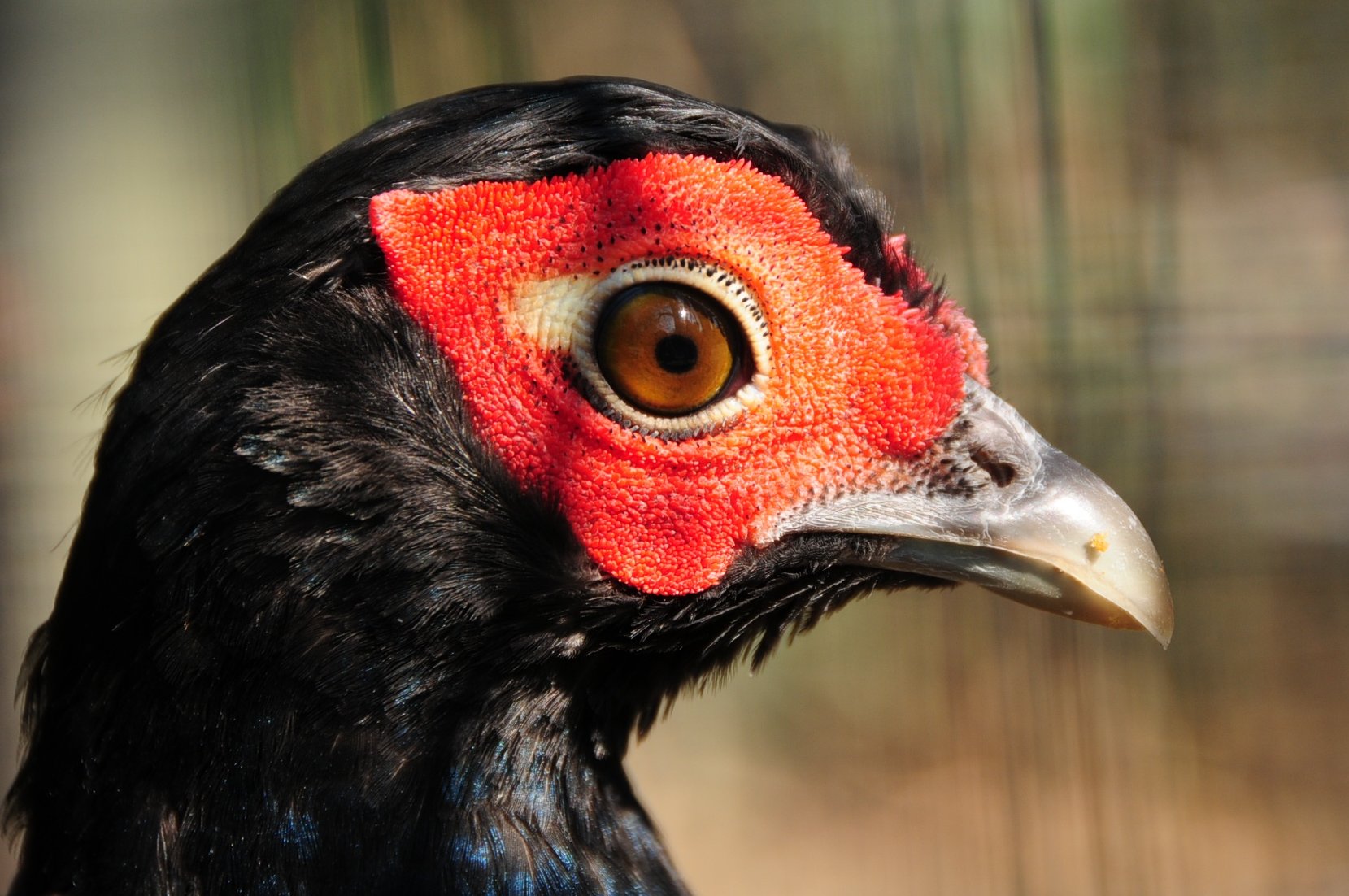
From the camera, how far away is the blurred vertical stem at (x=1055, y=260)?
3873 millimetres

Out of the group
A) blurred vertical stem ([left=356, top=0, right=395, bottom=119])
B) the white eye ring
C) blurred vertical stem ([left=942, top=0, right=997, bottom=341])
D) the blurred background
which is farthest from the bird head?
blurred vertical stem ([left=942, top=0, right=997, bottom=341])

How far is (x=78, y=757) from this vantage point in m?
1.71

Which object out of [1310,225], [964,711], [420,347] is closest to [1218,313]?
[1310,225]

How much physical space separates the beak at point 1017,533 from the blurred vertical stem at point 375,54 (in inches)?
83.8

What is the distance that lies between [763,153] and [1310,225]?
319 cm

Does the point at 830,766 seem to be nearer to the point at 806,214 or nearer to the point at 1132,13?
the point at 1132,13

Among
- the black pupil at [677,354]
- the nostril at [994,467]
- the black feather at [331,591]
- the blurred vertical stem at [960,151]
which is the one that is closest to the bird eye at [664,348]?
the black pupil at [677,354]

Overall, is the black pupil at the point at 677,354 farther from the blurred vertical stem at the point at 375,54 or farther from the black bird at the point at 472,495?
the blurred vertical stem at the point at 375,54

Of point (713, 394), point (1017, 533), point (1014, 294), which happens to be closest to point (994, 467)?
point (1017, 533)

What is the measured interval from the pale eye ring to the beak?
243mm

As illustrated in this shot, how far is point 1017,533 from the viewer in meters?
1.80

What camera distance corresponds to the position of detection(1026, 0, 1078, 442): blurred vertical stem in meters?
3.87

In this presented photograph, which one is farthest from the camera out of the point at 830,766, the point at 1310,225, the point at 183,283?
the point at 830,766

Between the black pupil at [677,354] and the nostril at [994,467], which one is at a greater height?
the black pupil at [677,354]
